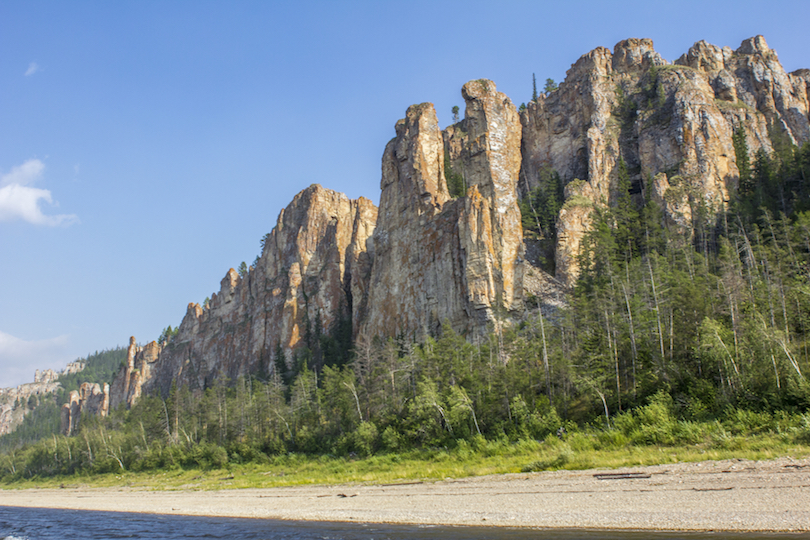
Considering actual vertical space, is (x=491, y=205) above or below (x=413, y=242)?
above

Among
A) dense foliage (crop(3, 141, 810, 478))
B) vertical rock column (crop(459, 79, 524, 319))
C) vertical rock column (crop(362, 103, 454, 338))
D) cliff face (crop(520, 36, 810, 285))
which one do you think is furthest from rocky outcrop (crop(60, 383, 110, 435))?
cliff face (crop(520, 36, 810, 285))

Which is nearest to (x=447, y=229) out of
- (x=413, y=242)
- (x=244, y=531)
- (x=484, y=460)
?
(x=413, y=242)

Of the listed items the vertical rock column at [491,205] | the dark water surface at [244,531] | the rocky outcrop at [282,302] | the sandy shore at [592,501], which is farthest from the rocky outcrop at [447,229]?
the dark water surface at [244,531]

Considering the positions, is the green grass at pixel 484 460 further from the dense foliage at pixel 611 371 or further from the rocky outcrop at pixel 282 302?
the rocky outcrop at pixel 282 302

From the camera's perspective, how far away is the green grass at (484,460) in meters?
28.5

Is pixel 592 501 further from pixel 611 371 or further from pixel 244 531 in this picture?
pixel 611 371

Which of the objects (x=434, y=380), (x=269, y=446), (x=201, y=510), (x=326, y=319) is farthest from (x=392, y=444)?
(x=326, y=319)

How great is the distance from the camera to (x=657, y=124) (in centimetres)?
8700

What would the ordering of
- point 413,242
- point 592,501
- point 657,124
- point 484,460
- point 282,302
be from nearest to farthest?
1. point 592,501
2. point 484,460
3. point 413,242
4. point 657,124
5. point 282,302

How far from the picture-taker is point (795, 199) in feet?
223

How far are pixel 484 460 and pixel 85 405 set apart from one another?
165m

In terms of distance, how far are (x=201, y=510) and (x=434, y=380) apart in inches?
922

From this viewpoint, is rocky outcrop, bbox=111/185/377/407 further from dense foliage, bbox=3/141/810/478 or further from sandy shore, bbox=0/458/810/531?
sandy shore, bbox=0/458/810/531

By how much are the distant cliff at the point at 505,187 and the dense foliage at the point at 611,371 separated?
381cm
